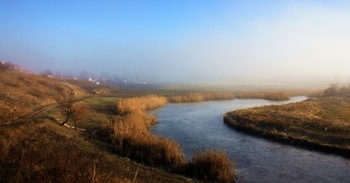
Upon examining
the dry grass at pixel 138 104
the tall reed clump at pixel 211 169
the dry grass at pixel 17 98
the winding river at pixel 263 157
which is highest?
the dry grass at pixel 17 98

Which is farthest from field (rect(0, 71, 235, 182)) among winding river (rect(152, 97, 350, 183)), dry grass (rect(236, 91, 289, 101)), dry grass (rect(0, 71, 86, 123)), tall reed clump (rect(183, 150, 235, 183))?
dry grass (rect(236, 91, 289, 101))

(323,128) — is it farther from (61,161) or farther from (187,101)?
(187,101)

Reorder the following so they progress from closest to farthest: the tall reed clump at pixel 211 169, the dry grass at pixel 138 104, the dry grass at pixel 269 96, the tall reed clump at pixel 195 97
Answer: the tall reed clump at pixel 211 169, the dry grass at pixel 138 104, the tall reed clump at pixel 195 97, the dry grass at pixel 269 96

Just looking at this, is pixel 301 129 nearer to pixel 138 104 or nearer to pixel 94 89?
pixel 138 104

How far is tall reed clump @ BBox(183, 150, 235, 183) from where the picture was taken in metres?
17.1

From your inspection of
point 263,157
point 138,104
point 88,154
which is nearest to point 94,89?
point 138,104

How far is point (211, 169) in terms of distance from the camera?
Answer: 17.5 metres

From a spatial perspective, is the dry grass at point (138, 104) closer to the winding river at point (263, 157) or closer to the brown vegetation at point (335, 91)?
the winding river at point (263, 157)

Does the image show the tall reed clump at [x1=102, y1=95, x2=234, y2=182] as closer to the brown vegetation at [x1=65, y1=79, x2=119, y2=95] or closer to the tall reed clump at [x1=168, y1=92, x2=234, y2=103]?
the tall reed clump at [x1=168, y1=92, x2=234, y2=103]

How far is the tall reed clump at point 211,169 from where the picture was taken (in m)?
17.1

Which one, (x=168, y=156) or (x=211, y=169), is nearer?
(x=211, y=169)

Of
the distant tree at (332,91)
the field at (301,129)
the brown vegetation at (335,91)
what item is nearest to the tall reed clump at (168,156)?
the field at (301,129)

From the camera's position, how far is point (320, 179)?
62.4 feet

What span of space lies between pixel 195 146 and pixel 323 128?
16.4 meters
